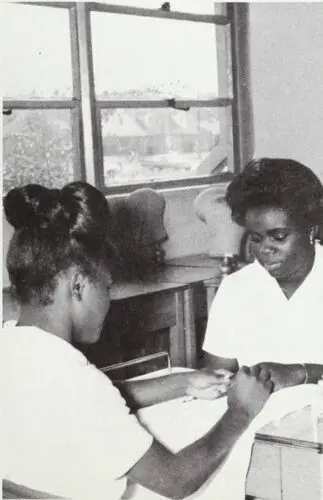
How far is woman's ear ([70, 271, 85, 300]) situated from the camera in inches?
49.4

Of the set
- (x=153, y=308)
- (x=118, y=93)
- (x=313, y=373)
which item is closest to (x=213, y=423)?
(x=313, y=373)

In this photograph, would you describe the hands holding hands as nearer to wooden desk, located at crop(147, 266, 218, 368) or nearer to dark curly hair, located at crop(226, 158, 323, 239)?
dark curly hair, located at crop(226, 158, 323, 239)

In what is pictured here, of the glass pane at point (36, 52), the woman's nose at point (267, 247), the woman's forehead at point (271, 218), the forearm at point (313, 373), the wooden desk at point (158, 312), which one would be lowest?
the wooden desk at point (158, 312)

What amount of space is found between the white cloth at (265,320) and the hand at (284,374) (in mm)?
254

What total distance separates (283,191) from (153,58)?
239cm

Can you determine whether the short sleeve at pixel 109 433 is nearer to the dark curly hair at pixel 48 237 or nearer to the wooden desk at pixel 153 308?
the dark curly hair at pixel 48 237

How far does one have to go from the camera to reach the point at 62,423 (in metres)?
1.16

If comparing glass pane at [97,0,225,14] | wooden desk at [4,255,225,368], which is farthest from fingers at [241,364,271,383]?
glass pane at [97,0,225,14]

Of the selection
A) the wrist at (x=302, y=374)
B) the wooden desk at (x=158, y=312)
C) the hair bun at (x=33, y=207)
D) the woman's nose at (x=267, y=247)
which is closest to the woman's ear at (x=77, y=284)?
the hair bun at (x=33, y=207)

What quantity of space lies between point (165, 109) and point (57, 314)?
310 cm

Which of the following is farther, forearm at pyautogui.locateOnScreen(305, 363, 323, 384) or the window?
the window

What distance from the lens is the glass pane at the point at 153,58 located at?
12.6 feet

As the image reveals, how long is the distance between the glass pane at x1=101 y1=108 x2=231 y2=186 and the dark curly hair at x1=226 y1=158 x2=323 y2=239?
6.65ft

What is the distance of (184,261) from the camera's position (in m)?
4.08
